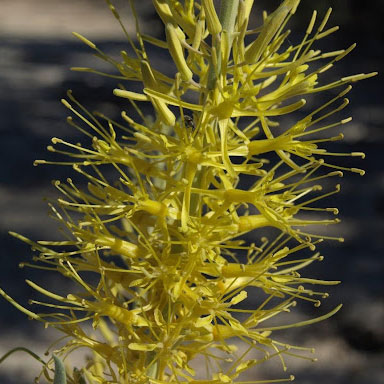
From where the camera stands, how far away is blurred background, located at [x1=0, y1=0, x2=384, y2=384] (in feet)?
11.8

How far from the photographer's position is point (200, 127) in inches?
42.6

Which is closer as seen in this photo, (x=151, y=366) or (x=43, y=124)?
(x=151, y=366)

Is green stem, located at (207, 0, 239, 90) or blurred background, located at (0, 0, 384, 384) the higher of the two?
green stem, located at (207, 0, 239, 90)

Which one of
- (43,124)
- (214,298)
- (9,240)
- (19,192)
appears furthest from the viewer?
(43,124)

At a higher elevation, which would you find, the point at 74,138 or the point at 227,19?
the point at 227,19

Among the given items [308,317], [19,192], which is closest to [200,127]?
[308,317]

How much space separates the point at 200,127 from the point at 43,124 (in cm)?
474

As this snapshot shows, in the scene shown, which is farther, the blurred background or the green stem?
the blurred background

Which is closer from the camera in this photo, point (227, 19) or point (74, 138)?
point (227, 19)

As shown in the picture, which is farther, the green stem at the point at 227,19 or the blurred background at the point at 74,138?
the blurred background at the point at 74,138

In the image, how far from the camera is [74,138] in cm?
540

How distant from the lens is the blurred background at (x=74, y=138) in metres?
3.61

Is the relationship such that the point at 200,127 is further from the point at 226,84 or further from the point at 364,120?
the point at 364,120

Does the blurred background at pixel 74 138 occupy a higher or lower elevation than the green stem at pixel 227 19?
lower
